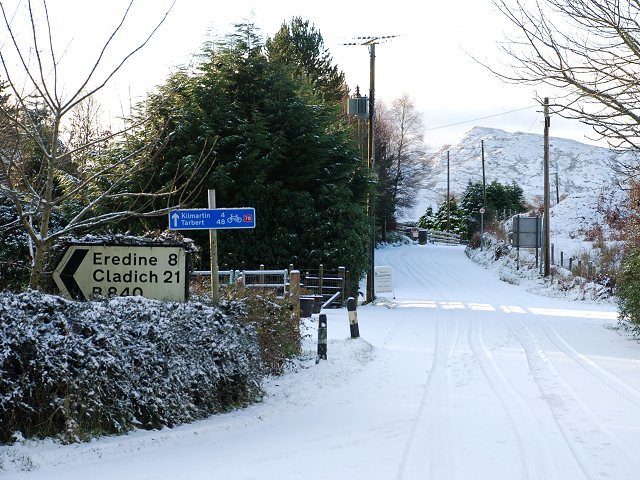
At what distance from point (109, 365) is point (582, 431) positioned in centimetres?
467

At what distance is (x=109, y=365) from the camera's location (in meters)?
6.87

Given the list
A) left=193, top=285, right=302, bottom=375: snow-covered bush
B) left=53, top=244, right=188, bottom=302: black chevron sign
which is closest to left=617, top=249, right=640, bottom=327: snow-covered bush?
left=193, top=285, right=302, bottom=375: snow-covered bush

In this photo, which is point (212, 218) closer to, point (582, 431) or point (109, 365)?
point (109, 365)

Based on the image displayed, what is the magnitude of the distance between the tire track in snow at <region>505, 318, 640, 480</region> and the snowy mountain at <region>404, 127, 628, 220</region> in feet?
360

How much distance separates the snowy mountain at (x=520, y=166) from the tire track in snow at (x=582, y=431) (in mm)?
109735

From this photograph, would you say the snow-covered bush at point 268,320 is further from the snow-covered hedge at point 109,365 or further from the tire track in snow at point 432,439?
the tire track in snow at point 432,439

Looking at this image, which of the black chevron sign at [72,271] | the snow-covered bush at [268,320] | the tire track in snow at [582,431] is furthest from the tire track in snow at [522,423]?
the black chevron sign at [72,271]

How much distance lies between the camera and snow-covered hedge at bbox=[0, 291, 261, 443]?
21.1 ft

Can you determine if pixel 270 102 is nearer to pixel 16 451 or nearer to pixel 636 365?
pixel 636 365

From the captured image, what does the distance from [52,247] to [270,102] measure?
17685mm

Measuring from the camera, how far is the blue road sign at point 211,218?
9.07m

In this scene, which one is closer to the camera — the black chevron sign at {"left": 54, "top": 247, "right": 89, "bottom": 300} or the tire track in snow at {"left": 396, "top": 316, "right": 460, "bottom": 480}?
the tire track in snow at {"left": 396, "top": 316, "right": 460, "bottom": 480}

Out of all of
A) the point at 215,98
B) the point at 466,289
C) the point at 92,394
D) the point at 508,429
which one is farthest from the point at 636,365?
the point at 466,289

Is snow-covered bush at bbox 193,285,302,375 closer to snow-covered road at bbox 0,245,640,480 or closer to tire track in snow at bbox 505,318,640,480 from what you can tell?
snow-covered road at bbox 0,245,640,480
